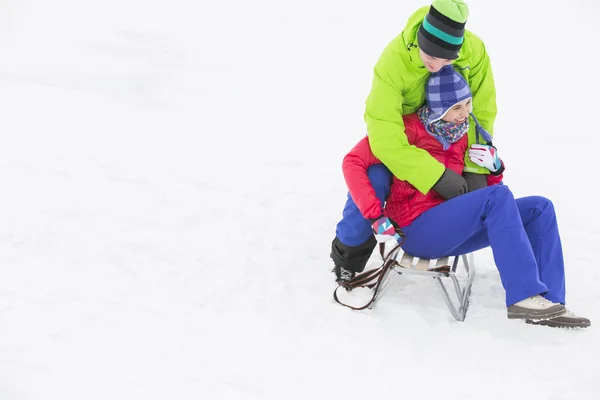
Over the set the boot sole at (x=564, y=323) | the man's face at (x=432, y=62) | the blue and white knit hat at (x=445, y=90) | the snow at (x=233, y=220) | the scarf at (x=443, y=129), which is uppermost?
the man's face at (x=432, y=62)

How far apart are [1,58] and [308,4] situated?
3763 millimetres

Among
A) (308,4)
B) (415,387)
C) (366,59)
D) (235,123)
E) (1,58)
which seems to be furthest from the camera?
(308,4)

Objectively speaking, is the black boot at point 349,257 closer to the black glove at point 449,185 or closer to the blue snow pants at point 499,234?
the blue snow pants at point 499,234

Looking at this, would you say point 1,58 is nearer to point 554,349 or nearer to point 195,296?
point 195,296

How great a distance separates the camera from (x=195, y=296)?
3.67m

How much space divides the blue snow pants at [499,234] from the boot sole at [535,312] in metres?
0.04

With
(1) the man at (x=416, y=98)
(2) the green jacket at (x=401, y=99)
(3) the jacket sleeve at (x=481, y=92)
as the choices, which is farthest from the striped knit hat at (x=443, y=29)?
(3) the jacket sleeve at (x=481, y=92)

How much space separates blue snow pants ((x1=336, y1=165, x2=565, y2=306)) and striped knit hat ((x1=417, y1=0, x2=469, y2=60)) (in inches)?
26.4

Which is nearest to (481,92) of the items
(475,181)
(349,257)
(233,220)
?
(475,181)

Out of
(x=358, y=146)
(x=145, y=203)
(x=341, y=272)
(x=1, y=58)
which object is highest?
(x=358, y=146)

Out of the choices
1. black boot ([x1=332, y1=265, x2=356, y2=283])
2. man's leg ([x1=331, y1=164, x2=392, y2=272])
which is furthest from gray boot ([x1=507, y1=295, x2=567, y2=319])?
black boot ([x1=332, y1=265, x2=356, y2=283])

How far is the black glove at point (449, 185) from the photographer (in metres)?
3.41

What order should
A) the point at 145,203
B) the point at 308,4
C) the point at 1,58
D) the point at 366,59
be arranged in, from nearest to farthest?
1. the point at 145,203
2. the point at 1,58
3. the point at 366,59
4. the point at 308,4

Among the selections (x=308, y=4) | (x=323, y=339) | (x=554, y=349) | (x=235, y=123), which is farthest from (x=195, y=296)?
(x=308, y=4)
